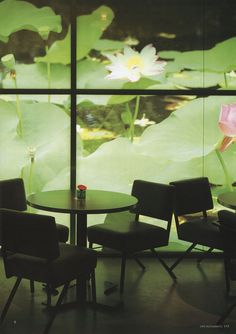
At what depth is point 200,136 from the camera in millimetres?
5289

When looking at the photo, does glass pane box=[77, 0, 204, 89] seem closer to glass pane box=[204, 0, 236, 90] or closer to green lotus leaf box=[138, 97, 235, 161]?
glass pane box=[204, 0, 236, 90]

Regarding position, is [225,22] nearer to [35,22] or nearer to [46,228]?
[35,22]

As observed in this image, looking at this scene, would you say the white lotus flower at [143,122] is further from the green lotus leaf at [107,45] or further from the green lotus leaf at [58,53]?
the green lotus leaf at [58,53]

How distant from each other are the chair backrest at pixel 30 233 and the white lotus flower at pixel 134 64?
87.9 inches

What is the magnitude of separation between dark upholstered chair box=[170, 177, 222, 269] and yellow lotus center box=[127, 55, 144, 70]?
48.3 inches

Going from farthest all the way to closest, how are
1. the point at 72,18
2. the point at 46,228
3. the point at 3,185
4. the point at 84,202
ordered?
1. the point at 72,18
2. the point at 3,185
3. the point at 84,202
4. the point at 46,228

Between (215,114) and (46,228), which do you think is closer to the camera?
(46,228)


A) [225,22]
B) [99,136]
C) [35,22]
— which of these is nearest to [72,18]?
[35,22]

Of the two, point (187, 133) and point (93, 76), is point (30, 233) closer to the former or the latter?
point (93, 76)

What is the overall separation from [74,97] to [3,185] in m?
1.14

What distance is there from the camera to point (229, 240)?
374cm

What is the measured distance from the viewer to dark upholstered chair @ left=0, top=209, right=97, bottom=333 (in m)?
3.29

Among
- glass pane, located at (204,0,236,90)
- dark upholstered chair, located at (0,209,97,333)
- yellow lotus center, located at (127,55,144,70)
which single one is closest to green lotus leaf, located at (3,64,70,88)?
yellow lotus center, located at (127,55,144,70)

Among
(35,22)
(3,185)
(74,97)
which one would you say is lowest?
(3,185)
